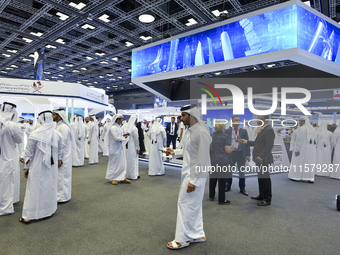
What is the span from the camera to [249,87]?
6.23 meters

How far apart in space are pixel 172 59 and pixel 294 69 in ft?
10.3

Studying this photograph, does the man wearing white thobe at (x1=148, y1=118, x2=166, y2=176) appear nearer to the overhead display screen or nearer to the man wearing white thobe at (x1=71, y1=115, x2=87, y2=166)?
the overhead display screen

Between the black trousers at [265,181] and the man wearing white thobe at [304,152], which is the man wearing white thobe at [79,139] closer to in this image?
the black trousers at [265,181]

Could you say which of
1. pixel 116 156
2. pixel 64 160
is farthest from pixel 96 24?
pixel 64 160

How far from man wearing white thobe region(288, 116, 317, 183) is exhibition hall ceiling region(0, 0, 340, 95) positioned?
2.73 m

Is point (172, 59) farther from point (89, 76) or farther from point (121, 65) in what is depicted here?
point (89, 76)

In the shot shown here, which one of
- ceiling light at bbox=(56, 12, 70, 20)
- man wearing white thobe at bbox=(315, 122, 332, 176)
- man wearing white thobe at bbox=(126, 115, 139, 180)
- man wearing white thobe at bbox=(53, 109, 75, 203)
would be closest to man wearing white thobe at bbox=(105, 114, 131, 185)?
man wearing white thobe at bbox=(126, 115, 139, 180)

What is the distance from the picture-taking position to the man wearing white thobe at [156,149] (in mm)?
5879

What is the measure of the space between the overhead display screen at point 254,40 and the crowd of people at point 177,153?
4.15 ft

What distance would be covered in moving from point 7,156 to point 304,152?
6.43 metres

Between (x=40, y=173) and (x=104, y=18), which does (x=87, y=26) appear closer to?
(x=104, y=18)

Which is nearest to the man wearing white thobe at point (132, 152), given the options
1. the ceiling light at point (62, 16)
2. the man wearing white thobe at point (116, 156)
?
the man wearing white thobe at point (116, 156)

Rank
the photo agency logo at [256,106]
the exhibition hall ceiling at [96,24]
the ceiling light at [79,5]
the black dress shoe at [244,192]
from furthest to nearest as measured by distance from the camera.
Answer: the ceiling light at [79,5] < the exhibition hall ceiling at [96,24] < the photo agency logo at [256,106] < the black dress shoe at [244,192]

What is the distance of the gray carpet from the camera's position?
2373 millimetres
